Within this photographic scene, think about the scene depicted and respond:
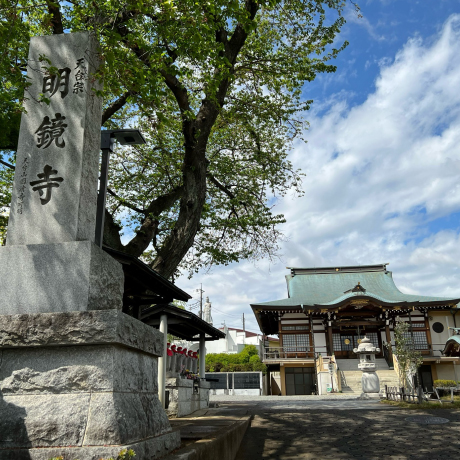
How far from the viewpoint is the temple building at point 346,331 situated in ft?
81.4

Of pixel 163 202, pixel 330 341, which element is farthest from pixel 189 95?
pixel 330 341

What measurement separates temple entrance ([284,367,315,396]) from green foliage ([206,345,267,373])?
185 centimetres

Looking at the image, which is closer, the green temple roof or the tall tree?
the tall tree

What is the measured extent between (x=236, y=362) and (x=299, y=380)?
9.67m

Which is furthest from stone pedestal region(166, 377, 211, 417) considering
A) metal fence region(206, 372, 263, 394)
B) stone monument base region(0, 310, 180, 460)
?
metal fence region(206, 372, 263, 394)

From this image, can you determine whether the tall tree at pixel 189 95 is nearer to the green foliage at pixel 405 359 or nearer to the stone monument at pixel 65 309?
the stone monument at pixel 65 309

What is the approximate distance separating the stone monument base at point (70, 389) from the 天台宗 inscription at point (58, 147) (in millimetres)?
806

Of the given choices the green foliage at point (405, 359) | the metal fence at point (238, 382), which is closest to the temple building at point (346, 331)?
the metal fence at point (238, 382)

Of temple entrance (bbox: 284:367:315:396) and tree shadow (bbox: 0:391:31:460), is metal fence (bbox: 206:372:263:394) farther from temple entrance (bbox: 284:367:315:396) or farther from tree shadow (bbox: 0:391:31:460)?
tree shadow (bbox: 0:391:31:460)

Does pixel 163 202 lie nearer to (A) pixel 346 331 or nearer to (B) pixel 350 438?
(B) pixel 350 438

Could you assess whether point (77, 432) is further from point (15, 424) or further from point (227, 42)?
point (227, 42)

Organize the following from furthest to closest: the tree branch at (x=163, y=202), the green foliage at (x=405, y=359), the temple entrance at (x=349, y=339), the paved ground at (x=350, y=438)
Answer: the temple entrance at (x=349, y=339)
the green foliage at (x=405, y=359)
the tree branch at (x=163, y=202)
the paved ground at (x=350, y=438)

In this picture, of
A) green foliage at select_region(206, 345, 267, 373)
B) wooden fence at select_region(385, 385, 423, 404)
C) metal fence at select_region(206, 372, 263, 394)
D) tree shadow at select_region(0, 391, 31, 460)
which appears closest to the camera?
tree shadow at select_region(0, 391, 31, 460)

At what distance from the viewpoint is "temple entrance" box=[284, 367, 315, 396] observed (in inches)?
990
